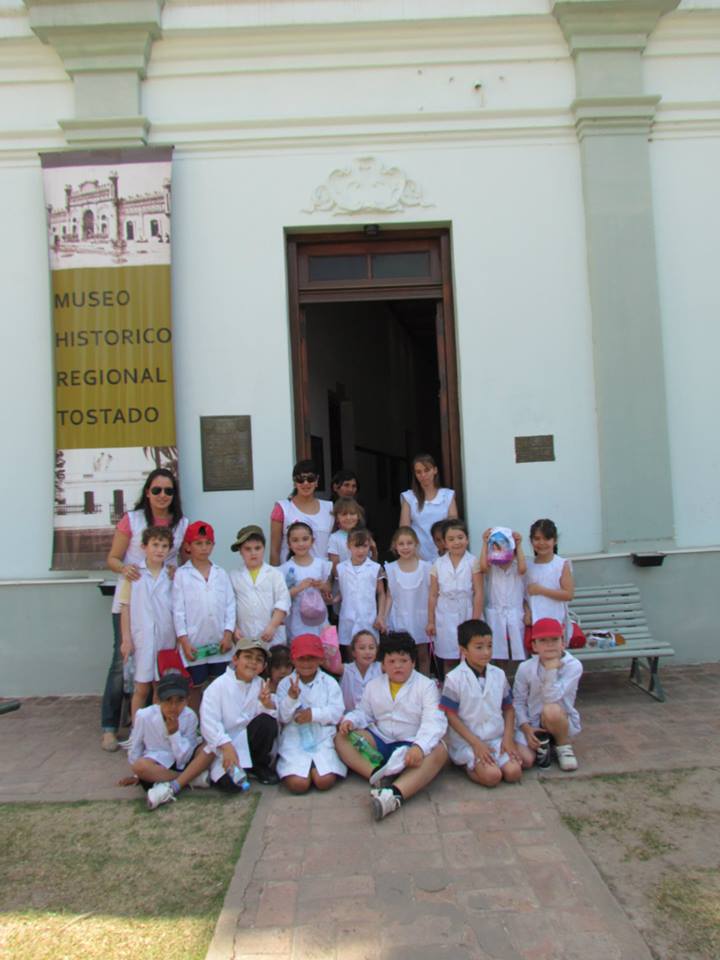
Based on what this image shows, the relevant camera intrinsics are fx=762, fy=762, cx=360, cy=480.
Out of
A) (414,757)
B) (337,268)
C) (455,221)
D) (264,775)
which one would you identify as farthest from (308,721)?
(455,221)

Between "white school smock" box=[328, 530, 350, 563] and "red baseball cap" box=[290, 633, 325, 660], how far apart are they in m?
0.98

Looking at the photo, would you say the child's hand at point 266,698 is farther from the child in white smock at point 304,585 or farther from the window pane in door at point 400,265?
the window pane in door at point 400,265

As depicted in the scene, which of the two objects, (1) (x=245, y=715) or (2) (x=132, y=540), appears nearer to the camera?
(1) (x=245, y=715)

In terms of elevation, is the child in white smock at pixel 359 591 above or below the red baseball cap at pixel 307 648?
above

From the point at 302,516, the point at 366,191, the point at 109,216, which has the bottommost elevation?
the point at 302,516

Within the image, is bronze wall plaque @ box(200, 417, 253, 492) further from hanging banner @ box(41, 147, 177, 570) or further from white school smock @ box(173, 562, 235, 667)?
white school smock @ box(173, 562, 235, 667)

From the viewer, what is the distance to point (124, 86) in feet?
20.0

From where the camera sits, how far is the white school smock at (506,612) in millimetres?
5023

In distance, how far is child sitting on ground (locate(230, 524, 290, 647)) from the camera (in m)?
4.83

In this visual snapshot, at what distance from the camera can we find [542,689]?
4352 mm

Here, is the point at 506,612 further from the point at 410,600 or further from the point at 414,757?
the point at 414,757

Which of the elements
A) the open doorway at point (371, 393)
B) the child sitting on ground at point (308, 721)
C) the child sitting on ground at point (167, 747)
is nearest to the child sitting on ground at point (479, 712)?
the child sitting on ground at point (308, 721)

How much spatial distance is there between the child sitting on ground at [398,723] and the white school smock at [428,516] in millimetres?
1292

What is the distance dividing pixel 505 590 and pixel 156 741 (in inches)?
93.4
